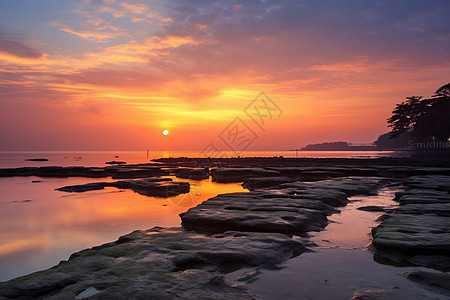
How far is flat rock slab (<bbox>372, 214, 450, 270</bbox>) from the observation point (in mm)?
5406

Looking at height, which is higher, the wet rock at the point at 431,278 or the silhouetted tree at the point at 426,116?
the silhouetted tree at the point at 426,116

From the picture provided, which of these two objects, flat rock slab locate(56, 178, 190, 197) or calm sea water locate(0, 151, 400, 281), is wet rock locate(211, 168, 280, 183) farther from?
calm sea water locate(0, 151, 400, 281)

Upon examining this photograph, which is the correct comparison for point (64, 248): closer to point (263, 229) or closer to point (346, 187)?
point (263, 229)

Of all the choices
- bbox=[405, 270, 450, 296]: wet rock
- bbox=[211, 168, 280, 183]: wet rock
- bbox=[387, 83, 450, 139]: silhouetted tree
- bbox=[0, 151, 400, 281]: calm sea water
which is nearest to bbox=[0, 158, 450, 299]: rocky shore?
bbox=[405, 270, 450, 296]: wet rock

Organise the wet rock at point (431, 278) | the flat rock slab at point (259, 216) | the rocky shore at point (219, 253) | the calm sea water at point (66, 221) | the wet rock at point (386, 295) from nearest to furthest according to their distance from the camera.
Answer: the wet rock at point (386, 295) → the rocky shore at point (219, 253) → the wet rock at point (431, 278) → the flat rock slab at point (259, 216) → the calm sea water at point (66, 221)

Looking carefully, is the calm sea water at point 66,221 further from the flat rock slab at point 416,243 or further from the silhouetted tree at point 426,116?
the silhouetted tree at point 426,116

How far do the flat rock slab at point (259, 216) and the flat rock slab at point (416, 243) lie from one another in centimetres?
199

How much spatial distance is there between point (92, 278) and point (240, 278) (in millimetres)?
2177

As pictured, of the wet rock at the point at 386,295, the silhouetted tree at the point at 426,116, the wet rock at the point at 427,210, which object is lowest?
the wet rock at the point at 386,295

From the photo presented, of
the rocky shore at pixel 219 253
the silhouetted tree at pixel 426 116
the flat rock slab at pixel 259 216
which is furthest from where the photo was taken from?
the silhouetted tree at pixel 426 116

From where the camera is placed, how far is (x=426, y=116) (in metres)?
67.4

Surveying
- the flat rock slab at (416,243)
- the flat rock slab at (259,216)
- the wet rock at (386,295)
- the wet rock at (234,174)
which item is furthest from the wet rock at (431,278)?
the wet rock at (234,174)

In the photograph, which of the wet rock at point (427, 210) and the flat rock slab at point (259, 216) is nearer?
the flat rock slab at point (259, 216)

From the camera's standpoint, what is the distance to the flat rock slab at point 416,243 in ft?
17.7
